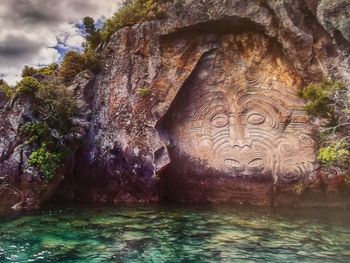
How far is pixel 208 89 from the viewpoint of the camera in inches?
854

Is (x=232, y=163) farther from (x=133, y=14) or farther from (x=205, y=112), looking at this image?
(x=133, y=14)

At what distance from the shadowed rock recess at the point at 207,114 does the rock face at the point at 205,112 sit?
0.19 feet

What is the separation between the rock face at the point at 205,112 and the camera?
64.9ft

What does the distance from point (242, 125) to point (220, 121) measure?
4.18 feet

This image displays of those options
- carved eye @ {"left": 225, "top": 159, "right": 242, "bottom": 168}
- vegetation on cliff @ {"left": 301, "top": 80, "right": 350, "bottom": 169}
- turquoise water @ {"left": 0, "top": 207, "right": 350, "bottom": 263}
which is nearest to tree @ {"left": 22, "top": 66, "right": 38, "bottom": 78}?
turquoise water @ {"left": 0, "top": 207, "right": 350, "bottom": 263}

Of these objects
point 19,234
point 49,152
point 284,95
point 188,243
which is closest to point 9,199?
point 49,152

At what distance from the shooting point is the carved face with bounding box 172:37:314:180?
20.0m

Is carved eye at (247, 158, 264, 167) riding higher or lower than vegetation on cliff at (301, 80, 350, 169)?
lower

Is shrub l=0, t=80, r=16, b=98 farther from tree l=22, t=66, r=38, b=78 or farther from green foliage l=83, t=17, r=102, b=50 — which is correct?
green foliage l=83, t=17, r=102, b=50

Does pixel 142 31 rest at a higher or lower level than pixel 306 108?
higher

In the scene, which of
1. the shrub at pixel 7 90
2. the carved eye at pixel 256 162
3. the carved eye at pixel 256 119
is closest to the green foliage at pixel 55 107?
the shrub at pixel 7 90

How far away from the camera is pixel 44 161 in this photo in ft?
63.9

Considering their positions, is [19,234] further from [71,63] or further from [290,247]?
[71,63]

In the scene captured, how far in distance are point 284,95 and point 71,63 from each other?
13118 millimetres
